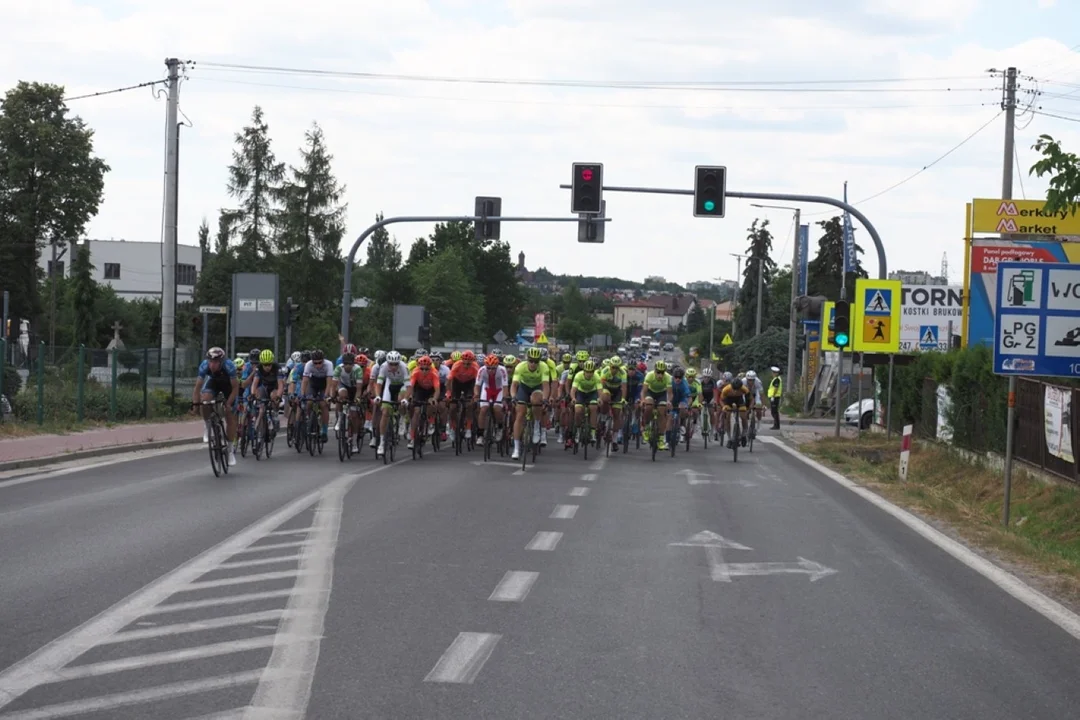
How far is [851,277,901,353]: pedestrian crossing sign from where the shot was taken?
27469 millimetres

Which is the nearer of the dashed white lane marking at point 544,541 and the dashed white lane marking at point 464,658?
the dashed white lane marking at point 464,658

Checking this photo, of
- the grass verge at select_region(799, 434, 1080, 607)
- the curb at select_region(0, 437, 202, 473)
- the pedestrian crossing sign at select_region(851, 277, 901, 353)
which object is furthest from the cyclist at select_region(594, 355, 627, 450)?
the curb at select_region(0, 437, 202, 473)

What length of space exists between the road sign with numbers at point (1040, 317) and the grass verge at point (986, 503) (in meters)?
1.72

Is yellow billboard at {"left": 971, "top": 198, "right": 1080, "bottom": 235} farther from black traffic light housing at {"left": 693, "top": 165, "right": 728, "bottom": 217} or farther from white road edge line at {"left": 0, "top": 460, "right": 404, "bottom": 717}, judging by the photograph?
white road edge line at {"left": 0, "top": 460, "right": 404, "bottom": 717}

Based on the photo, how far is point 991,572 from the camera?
10.7 meters

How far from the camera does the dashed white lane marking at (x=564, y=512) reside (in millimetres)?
13586

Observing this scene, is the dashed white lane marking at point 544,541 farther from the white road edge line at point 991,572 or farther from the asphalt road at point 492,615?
the white road edge line at point 991,572

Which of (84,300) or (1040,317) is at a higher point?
(84,300)

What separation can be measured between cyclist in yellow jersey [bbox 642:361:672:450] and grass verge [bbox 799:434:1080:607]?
9.49ft

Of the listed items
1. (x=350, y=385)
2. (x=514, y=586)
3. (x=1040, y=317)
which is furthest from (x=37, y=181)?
(x=514, y=586)

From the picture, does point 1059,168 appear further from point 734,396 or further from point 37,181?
point 37,181

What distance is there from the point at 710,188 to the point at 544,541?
1405 centimetres

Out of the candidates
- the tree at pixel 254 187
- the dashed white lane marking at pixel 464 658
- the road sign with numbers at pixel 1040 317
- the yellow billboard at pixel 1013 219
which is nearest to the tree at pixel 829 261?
the tree at pixel 254 187

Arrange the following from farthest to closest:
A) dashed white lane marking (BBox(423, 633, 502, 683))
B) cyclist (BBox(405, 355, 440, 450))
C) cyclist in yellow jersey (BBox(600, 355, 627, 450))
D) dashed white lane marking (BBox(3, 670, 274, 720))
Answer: cyclist in yellow jersey (BBox(600, 355, 627, 450)), cyclist (BBox(405, 355, 440, 450)), dashed white lane marking (BBox(423, 633, 502, 683)), dashed white lane marking (BBox(3, 670, 274, 720))
